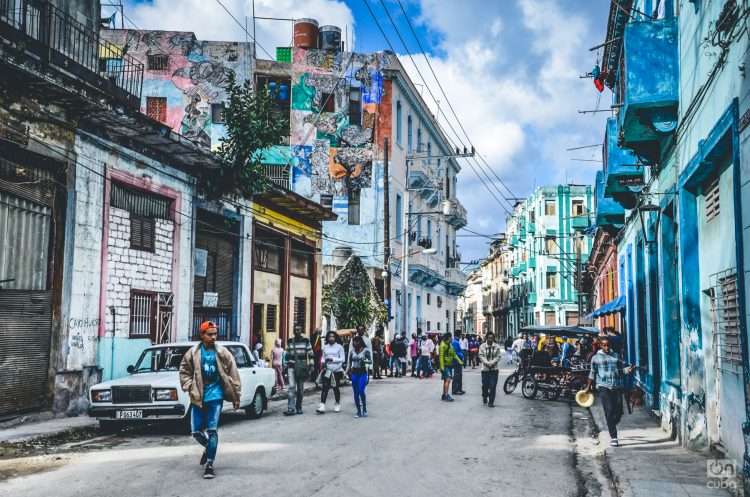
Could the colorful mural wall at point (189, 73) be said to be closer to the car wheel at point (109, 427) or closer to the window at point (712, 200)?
the car wheel at point (109, 427)

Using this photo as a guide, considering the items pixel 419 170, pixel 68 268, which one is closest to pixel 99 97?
pixel 68 268

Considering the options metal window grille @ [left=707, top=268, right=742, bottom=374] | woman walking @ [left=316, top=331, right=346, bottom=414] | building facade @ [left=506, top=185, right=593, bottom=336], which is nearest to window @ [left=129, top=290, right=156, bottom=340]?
woman walking @ [left=316, top=331, right=346, bottom=414]

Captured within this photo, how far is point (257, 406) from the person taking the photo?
1519 centimetres

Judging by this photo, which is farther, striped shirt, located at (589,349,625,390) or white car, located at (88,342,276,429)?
white car, located at (88,342,276,429)

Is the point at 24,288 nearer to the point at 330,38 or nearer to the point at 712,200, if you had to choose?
the point at 712,200

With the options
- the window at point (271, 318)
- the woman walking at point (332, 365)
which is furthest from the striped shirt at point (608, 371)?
the window at point (271, 318)

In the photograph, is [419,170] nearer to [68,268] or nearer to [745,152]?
[68,268]

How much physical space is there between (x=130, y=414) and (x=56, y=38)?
856cm

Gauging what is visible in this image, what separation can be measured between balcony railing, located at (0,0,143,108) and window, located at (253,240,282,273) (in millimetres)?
8787

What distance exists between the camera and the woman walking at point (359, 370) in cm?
1522

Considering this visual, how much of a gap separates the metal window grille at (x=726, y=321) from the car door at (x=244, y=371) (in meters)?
8.10

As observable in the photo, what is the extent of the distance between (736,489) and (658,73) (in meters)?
6.96

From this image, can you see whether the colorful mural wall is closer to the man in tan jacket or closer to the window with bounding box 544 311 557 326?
the man in tan jacket

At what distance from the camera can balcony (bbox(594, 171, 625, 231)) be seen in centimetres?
2350
